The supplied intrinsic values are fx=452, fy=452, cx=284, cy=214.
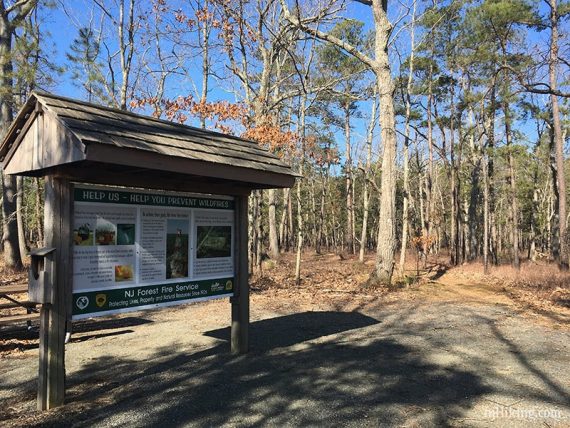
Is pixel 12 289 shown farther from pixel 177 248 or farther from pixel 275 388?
pixel 275 388

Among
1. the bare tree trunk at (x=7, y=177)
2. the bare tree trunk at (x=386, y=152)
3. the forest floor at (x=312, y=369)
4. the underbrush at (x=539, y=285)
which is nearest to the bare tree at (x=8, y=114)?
the bare tree trunk at (x=7, y=177)

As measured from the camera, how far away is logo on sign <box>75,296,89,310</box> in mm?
4680

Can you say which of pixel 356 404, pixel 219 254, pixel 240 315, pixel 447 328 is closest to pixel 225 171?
pixel 219 254

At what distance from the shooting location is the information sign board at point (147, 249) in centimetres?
479

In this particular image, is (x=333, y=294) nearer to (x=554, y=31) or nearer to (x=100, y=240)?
(x=100, y=240)

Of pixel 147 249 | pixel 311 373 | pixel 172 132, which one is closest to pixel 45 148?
pixel 172 132

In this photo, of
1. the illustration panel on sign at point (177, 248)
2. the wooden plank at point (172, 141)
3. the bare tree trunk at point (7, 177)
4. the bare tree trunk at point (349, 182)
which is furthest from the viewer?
the bare tree trunk at point (349, 182)

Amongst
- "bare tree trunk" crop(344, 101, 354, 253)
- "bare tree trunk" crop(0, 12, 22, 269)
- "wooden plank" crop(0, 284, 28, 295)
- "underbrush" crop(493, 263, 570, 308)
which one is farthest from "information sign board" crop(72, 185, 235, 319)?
"bare tree trunk" crop(344, 101, 354, 253)

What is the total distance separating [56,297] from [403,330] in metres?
5.65

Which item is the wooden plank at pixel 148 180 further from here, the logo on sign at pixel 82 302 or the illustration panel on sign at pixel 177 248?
the logo on sign at pixel 82 302

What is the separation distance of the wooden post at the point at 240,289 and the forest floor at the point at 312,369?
0.29 m

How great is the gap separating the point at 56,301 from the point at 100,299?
18.8 inches

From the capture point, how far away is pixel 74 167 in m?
4.62

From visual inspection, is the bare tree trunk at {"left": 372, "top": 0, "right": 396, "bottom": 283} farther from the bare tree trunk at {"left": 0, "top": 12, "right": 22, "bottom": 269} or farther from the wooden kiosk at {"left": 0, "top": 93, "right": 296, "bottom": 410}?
the bare tree trunk at {"left": 0, "top": 12, "right": 22, "bottom": 269}
